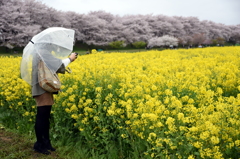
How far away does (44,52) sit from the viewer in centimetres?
353

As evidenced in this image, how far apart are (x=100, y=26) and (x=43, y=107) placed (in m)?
42.7

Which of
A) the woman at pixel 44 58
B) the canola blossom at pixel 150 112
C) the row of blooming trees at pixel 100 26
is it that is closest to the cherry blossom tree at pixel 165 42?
the row of blooming trees at pixel 100 26

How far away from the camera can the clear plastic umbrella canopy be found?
11.5ft

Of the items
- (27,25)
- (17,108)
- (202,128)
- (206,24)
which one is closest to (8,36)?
(27,25)

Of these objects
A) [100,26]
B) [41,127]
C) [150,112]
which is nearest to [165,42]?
[100,26]

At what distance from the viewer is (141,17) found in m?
56.2

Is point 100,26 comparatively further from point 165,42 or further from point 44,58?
point 44,58

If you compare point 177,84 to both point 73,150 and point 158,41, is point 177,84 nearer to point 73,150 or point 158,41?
point 73,150

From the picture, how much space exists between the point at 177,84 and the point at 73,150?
2209 mm

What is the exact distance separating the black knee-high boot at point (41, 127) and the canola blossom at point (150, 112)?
17.2 inches

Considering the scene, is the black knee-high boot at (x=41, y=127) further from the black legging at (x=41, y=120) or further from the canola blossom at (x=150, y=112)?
the canola blossom at (x=150, y=112)

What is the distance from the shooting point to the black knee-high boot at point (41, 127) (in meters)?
3.74

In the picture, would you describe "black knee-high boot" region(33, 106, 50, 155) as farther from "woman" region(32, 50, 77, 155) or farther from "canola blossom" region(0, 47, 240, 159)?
"canola blossom" region(0, 47, 240, 159)

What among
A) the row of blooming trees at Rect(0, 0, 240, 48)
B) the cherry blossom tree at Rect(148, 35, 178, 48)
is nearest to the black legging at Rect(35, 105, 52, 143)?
the row of blooming trees at Rect(0, 0, 240, 48)
